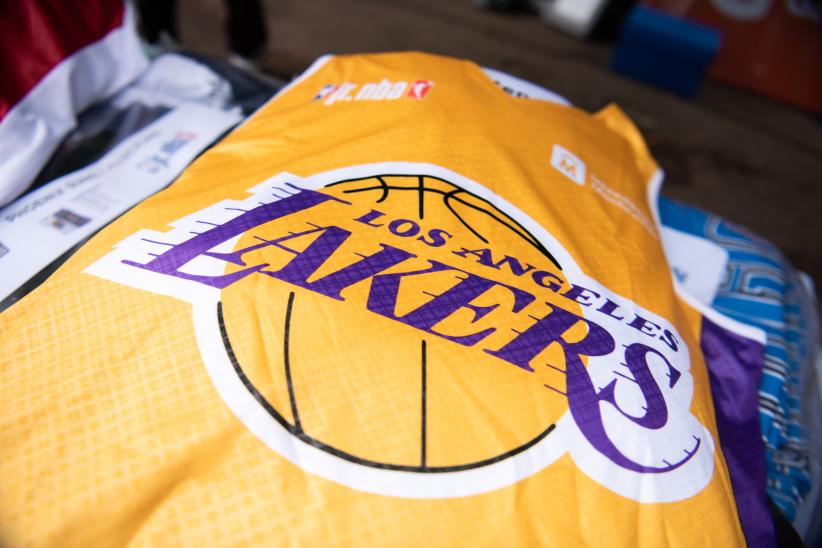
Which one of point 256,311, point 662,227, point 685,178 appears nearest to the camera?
point 256,311

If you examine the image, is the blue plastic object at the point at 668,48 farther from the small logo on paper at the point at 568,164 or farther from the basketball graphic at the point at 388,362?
the basketball graphic at the point at 388,362

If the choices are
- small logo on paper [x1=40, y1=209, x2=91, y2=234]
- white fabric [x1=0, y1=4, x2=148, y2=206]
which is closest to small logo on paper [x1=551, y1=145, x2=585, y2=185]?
small logo on paper [x1=40, y1=209, x2=91, y2=234]

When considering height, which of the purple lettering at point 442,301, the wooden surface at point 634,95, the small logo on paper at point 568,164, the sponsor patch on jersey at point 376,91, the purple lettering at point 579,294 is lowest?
the wooden surface at point 634,95

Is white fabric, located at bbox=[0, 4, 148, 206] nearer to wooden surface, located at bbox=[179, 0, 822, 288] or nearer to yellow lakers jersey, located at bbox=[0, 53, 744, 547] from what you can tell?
yellow lakers jersey, located at bbox=[0, 53, 744, 547]

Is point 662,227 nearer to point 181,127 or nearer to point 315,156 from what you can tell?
point 315,156

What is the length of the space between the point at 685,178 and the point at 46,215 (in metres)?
Result: 1.99

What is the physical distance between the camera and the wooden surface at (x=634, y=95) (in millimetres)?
1989

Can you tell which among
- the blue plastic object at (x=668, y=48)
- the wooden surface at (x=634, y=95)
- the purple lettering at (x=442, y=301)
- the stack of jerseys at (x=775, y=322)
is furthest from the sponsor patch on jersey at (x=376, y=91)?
the blue plastic object at (x=668, y=48)

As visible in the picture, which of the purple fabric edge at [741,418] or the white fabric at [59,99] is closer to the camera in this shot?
the purple fabric edge at [741,418]

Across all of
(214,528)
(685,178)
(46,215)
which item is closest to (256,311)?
(214,528)

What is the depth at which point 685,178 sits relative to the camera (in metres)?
2.03

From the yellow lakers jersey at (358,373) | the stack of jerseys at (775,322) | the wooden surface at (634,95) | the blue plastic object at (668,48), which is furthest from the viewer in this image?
the blue plastic object at (668,48)

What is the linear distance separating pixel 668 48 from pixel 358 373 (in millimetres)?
2332

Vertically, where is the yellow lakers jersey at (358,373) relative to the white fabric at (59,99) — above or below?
below
